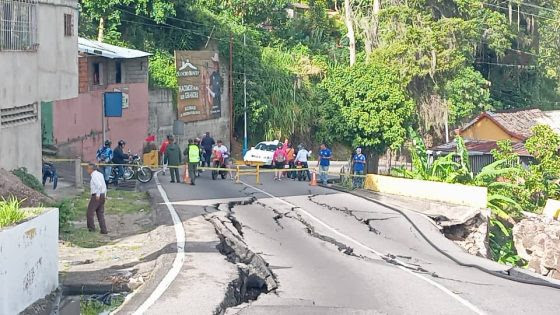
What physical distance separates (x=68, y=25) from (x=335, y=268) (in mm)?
12665

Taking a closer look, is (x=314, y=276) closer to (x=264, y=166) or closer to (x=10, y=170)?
(x=10, y=170)

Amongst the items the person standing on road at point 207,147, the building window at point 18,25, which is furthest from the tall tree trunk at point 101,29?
the building window at point 18,25

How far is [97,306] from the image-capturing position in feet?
53.1

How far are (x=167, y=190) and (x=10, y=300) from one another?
16.0 meters

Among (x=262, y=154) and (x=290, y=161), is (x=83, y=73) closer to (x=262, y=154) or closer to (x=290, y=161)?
(x=290, y=161)

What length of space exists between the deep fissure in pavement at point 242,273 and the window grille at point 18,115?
18.4ft

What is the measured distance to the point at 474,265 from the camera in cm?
2022

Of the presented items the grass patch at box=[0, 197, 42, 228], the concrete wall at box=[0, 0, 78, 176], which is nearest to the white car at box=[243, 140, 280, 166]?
the concrete wall at box=[0, 0, 78, 176]

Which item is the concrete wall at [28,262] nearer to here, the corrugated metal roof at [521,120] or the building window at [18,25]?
the building window at [18,25]

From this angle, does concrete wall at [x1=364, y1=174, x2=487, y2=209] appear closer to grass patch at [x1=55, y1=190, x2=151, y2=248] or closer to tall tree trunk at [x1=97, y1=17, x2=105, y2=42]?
grass patch at [x1=55, y1=190, x2=151, y2=248]

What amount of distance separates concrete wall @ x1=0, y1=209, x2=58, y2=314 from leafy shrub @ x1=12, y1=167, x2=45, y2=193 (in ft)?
23.0

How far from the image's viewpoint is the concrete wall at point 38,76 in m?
23.2

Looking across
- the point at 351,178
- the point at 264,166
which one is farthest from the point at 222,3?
the point at 351,178

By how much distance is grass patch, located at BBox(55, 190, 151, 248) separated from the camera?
69.9 ft
